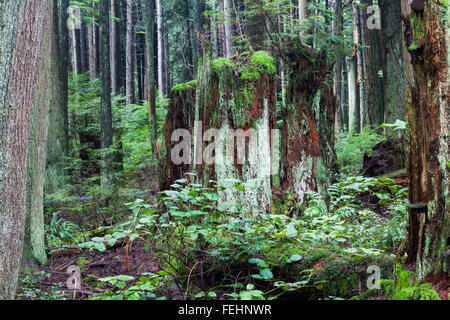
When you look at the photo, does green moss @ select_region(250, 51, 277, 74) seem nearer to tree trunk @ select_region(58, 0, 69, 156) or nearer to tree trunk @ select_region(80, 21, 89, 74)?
tree trunk @ select_region(58, 0, 69, 156)

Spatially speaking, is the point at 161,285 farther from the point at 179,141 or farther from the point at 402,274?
the point at 179,141

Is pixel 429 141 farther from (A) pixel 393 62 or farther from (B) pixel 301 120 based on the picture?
(A) pixel 393 62

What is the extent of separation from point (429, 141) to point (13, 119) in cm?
385

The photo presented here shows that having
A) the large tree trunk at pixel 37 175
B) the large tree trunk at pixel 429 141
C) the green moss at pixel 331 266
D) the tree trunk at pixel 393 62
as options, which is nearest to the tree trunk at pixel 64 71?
the large tree trunk at pixel 37 175

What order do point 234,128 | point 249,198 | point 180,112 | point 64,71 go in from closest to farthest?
point 249,198, point 234,128, point 180,112, point 64,71

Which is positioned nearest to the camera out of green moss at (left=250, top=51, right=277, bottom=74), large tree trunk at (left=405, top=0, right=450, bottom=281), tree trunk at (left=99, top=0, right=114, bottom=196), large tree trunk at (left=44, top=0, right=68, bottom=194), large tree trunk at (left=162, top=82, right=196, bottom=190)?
large tree trunk at (left=405, top=0, right=450, bottom=281)

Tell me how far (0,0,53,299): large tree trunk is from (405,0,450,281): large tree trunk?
3734 millimetres

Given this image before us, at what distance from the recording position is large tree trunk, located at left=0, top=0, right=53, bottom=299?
3.76m

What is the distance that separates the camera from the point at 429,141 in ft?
9.37

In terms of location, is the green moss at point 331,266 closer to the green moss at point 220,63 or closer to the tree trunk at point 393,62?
the green moss at point 220,63

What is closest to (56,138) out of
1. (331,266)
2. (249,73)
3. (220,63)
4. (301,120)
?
(301,120)

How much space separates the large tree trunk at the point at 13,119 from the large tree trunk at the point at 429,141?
3.73 meters

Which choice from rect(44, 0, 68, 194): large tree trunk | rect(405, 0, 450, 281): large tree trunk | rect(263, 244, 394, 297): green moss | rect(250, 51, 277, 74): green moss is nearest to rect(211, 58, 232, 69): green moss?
rect(250, 51, 277, 74): green moss

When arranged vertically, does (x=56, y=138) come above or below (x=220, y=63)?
below
